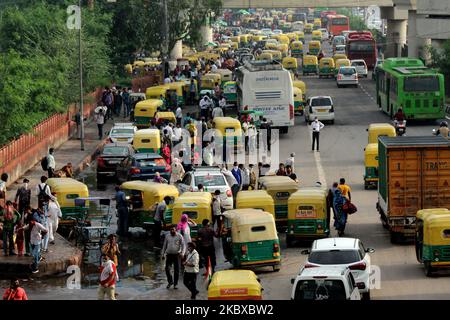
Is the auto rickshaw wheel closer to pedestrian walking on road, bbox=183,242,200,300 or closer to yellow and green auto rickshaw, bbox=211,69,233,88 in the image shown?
pedestrian walking on road, bbox=183,242,200,300

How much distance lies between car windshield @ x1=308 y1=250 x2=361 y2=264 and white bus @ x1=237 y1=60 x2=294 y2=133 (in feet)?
105

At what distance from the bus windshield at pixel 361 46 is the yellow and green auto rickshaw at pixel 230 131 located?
51.6 metres

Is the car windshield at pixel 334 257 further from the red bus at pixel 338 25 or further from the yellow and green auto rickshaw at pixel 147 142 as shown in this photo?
the red bus at pixel 338 25

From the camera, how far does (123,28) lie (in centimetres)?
8562

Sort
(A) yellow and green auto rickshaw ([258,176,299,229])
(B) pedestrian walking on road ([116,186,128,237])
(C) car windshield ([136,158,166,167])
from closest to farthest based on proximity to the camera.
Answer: (B) pedestrian walking on road ([116,186,128,237])
(A) yellow and green auto rickshaw ([258,176,299,229])
(C) car windshield ([136,158,166,167])

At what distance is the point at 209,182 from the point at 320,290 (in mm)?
14199

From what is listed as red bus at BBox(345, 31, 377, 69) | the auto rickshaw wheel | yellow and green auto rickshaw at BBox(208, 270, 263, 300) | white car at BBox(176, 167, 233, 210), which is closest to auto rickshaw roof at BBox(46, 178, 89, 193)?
white car at BBox(176, 167, 233, 210)

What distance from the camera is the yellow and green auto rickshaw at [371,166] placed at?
41.6 m

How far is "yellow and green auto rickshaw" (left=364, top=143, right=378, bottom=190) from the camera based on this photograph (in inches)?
1639

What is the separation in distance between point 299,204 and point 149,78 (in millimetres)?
52466

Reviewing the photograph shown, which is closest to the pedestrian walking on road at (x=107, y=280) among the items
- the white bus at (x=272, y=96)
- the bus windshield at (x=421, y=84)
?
the white bus at (x=272, y=96)

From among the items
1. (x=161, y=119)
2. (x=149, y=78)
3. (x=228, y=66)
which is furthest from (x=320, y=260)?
(x=228, y=66)

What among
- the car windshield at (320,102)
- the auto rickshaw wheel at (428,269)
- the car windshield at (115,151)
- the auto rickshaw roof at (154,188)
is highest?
the auto rickshaw roof at (154,188)
